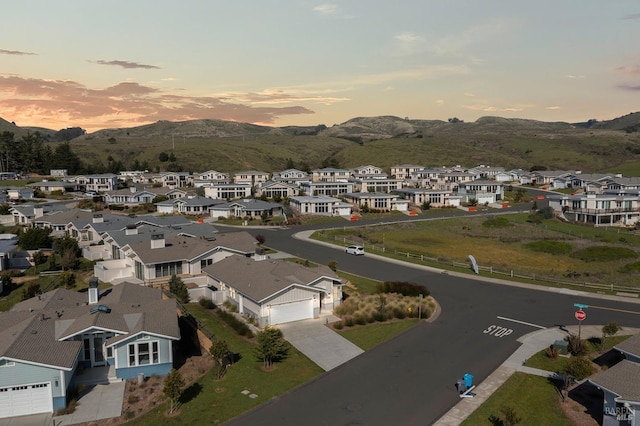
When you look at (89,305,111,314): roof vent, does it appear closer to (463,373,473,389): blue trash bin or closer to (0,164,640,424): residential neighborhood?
(0,164,640,424): residential neighborhood

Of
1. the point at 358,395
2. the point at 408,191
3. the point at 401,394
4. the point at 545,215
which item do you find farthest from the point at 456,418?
the point at 408,191

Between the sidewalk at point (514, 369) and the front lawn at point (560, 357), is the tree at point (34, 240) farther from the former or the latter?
the front lawn at point (560, 357)

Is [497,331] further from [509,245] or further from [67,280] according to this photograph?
[509,245]

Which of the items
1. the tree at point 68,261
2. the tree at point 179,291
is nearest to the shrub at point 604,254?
the tree at point 179,291

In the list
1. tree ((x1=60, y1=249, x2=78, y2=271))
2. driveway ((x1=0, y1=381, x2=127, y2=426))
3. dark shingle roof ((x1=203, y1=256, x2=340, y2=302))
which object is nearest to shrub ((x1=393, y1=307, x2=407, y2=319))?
dark shingle roof ((x1=203, y1=256, x2=340, y2=302))

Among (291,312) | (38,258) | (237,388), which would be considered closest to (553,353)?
(291,312)

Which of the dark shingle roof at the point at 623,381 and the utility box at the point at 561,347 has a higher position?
the dark shingle roof at the point at 623,381

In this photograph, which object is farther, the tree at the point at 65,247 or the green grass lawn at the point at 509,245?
the tree at the point at 65,247
